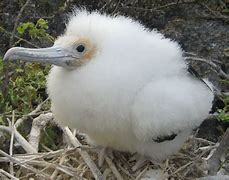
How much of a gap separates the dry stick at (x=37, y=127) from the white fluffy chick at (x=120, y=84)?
30 centimetres

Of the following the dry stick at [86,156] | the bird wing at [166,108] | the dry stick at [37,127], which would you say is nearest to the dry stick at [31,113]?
the dry stick at [37,127]

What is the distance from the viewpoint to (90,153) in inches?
119

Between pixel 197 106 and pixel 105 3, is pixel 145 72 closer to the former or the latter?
pixel 197 106

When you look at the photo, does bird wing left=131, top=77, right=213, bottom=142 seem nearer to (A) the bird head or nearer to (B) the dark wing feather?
(B) the dark wing feather

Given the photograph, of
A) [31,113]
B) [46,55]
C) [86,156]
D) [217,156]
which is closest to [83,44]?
[46,55]

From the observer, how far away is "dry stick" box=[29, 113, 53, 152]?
3.08 m

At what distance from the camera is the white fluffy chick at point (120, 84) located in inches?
104

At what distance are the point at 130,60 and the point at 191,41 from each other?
96cm

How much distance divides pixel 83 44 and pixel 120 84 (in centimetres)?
22

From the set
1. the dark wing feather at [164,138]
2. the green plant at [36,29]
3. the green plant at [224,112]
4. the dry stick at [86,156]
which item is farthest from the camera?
the green plant at [36,29]

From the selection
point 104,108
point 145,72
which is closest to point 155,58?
point 145,72

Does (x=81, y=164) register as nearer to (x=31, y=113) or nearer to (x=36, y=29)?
(x=31, y=113)

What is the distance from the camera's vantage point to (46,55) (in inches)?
106

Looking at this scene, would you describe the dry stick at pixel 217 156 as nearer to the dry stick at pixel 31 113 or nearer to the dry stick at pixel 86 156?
the dry stick at pixel 86 156
